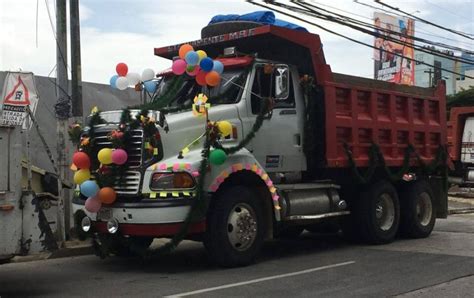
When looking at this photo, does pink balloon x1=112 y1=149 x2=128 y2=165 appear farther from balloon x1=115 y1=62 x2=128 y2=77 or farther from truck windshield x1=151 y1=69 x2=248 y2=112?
balloon x1=115 y1=62 x2=128 y2=77

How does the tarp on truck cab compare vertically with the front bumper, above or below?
above

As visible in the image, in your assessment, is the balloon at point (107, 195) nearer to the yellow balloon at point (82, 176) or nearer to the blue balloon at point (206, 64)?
the yellow balloon at point (82, 176)

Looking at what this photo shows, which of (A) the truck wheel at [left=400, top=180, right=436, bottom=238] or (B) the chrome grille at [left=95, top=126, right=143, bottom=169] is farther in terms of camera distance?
(A) the truck wheel at [left=400, top=180, right=436, bottom=238]

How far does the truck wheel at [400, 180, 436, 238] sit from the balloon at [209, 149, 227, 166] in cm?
489

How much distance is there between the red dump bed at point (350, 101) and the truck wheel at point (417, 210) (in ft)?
2.18

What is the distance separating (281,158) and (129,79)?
2588 mm

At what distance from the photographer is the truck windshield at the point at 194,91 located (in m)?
8.55

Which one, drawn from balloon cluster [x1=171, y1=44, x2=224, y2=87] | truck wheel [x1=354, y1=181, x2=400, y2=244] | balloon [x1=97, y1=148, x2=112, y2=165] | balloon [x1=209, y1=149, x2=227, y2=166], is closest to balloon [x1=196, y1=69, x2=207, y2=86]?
balloon cluster [x1=171, y1=44, x2=224, y2=87]

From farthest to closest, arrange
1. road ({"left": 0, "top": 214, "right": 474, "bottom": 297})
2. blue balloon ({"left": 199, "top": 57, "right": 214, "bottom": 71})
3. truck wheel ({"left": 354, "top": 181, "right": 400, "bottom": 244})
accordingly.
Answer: truck wheel ({"left": 354, "top": 181, "right": 400, "bottom": 244}), blue balloon ({"left": 199, "top": 57, "right": 214, "bottom": 71}), road ({"left": 0, "top": 214, "right": 474, "bottom": 297})

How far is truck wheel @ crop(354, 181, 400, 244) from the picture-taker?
10.3 metres

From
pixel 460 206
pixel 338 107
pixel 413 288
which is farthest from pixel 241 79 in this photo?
pixel 460 206

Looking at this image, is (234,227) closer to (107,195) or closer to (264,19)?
(107,195)

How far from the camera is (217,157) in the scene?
766 centimetres

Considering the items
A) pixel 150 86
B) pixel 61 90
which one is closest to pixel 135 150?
pixel 150 86
